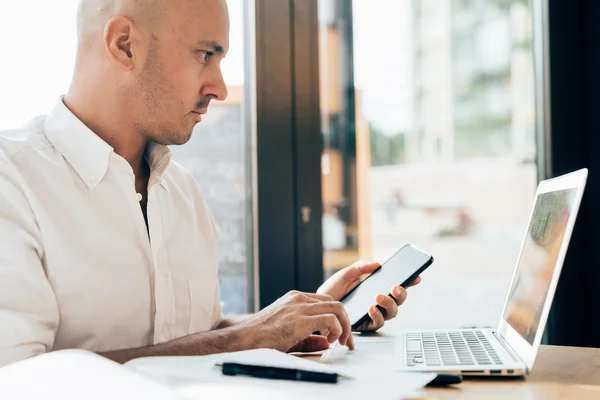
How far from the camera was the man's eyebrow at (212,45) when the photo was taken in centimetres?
132

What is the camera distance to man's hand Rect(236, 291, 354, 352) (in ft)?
3.31

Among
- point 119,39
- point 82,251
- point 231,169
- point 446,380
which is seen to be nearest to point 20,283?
point 82,251

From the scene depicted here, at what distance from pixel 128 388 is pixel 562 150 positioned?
6.59 feet

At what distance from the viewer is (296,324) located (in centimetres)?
102

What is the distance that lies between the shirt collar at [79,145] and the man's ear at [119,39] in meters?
0.14

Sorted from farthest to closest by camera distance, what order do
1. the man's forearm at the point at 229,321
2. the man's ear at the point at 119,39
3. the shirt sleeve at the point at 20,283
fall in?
the man's forearm at the point at 229,321 < the man's ear at the point at 119,39 < the shirt sleeve at the point at 20,283

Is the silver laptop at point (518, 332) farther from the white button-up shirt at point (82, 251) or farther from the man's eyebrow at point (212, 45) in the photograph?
the man's eyebrow at point (212, 45)

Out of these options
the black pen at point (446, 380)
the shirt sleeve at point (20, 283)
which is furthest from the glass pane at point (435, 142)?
the black pen at point (446, 380)

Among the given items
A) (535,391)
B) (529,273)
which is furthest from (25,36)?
(535,391)

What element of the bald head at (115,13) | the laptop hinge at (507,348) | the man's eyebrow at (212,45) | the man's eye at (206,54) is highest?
the bald head at (115,13)

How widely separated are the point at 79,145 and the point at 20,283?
33cm

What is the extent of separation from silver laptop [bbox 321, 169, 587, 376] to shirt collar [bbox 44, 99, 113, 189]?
54 cm

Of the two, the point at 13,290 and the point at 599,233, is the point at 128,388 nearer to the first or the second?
the point at 13,290

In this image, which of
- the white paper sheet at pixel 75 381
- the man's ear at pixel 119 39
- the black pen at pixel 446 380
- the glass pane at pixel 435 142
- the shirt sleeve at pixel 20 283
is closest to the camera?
the white paper sheet at pixel 75 381
